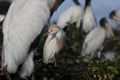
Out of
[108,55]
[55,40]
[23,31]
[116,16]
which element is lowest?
[108,55]

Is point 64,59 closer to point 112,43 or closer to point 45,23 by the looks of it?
point 45,23

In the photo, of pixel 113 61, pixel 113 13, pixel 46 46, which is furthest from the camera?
pixel 113 13

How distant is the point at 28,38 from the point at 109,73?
99 centimetres

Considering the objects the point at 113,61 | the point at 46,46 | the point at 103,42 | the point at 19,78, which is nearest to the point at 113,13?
the point at 103,42

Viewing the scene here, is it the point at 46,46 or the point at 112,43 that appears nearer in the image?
the point at 46,46

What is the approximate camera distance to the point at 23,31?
6.16 m

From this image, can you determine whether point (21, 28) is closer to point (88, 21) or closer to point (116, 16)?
point (88, 21)

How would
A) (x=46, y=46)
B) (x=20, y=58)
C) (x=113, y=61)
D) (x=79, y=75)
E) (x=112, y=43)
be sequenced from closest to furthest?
1. (x=20, y=58)
2. (x=79, y=75)
3. (x=113, y=61)
4. (x=46, y=46)
5. (x=112, y=43)

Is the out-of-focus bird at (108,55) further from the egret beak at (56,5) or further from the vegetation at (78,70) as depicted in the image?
the egret beak at (56,5)

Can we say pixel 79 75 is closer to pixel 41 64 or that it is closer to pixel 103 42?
pixel 41 64

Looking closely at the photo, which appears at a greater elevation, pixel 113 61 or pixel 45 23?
pixel 45 23

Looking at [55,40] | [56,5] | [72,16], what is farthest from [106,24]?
[56,5]

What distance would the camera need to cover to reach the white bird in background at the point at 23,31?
19.4 feet

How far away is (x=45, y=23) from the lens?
251 inches
